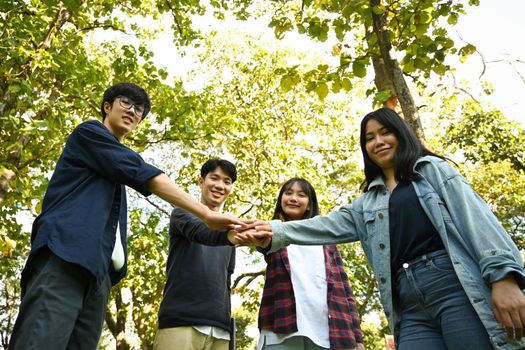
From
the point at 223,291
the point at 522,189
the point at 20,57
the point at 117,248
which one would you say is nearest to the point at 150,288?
the point at 20,57

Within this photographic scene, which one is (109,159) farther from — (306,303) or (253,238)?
(306,303)

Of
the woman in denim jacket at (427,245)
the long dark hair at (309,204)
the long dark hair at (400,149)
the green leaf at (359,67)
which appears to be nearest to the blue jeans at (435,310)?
→ the woman in denim jacket at (427,245)

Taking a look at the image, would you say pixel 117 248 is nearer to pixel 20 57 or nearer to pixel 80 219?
pixel 80 219

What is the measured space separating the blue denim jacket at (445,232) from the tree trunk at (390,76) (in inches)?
40.0

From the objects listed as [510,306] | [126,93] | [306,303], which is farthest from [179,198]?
[510,306]

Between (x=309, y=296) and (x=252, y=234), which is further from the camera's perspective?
(x=309, y=296)

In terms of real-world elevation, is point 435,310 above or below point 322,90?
below

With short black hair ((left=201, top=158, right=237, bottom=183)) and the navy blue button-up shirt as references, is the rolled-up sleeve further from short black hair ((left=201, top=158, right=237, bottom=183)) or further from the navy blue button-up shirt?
short black hair ((left=201, top=158, right=237, bottom=183))

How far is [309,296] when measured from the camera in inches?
134

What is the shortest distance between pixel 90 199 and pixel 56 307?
59cm

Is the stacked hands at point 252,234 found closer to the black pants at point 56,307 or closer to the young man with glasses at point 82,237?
the young man with glasses at point 82,237

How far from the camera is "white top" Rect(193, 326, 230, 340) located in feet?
10.2

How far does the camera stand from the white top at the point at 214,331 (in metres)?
3.12

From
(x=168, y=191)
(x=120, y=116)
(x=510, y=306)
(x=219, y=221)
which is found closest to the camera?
(x=510, y=306)
